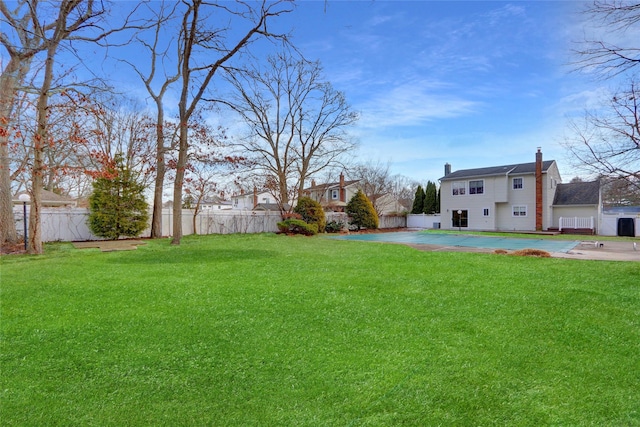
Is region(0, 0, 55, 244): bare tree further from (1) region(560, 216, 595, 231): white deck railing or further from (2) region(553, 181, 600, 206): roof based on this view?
(2) region(553, 181, 600, 206): roof

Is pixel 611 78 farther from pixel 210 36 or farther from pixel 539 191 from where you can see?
pixel 539 191

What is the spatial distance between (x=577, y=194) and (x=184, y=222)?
89.0 feet

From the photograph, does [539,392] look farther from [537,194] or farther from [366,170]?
[366,170]

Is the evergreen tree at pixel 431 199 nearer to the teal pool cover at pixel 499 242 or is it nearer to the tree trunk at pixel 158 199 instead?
the teal pool cover at pixel 499 242

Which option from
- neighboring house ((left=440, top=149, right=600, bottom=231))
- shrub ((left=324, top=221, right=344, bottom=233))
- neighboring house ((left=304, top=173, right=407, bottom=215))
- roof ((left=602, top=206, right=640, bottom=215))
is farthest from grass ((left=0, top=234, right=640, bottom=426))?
neighboring house ((left=304, top=173, right=407, bottom=215))

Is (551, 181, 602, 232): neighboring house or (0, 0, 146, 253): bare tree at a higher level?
(0, 0, 146, 253): bare tree

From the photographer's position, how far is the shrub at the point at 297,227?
20.1m

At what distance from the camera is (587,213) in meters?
24.0

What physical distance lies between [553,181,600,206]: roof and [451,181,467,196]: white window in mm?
6426

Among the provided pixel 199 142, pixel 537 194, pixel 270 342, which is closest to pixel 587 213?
pixel 537 194

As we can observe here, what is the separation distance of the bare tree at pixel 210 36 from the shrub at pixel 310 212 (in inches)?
390

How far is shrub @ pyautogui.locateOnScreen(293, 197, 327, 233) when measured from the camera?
21.8 meters

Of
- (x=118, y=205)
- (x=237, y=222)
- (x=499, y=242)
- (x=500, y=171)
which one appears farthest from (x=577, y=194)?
(x=118, y=205)

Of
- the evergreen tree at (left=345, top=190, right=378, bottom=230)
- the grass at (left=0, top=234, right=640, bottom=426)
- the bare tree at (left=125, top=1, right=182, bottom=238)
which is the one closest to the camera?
the grass at (left=0, top=234, right=640, bottom=426)
